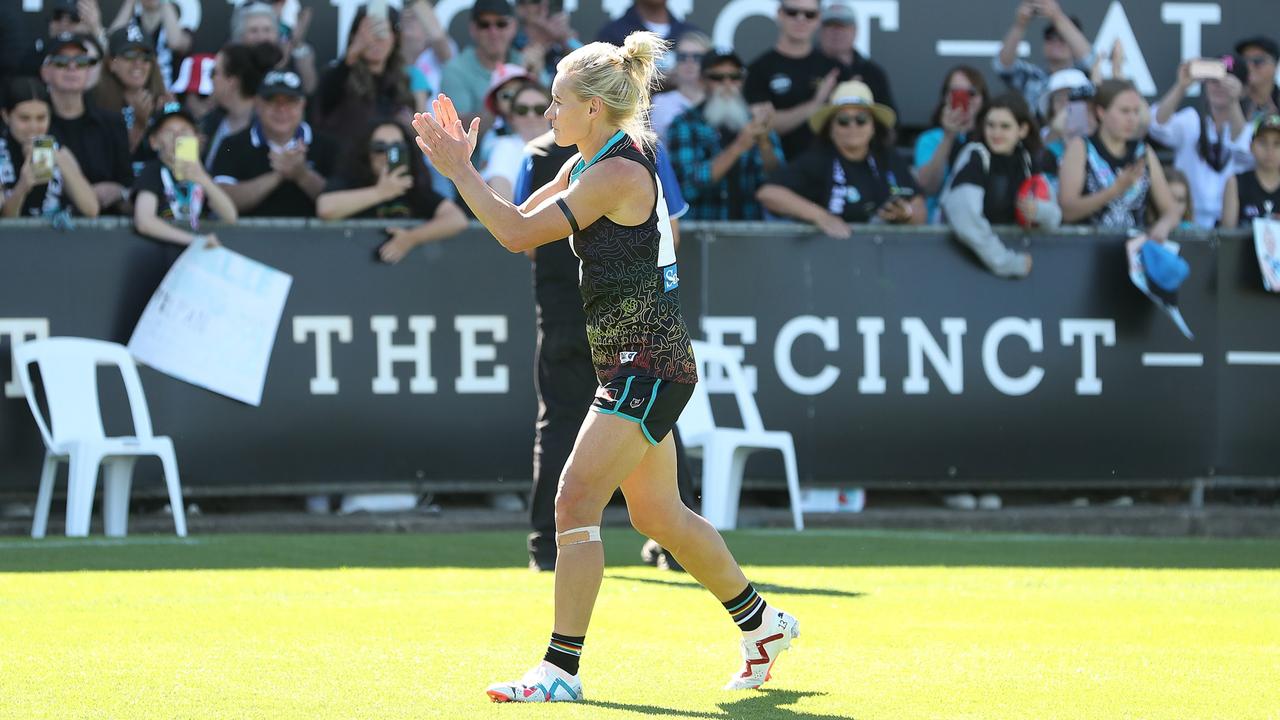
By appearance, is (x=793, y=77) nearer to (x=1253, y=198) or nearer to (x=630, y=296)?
(x=1253, y=198)

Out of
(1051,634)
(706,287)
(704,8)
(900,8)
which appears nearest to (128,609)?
(1051,634)

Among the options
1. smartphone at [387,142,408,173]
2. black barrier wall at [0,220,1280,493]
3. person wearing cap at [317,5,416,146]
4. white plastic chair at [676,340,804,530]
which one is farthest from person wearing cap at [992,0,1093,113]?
smartphone at [387,142,408,173]

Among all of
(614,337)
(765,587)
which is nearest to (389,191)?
(765,587)

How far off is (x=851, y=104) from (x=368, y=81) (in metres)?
3.42

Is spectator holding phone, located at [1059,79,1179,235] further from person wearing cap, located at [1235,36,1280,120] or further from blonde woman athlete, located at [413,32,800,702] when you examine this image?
blonde woman athlete, located at [413,32,800,702]

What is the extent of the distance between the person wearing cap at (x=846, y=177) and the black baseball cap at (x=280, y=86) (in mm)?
3239

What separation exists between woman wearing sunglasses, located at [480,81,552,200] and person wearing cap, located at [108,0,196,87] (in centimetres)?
269

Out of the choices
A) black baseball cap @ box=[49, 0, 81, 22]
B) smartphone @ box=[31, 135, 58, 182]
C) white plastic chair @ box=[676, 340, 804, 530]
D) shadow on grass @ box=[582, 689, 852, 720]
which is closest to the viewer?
shadow on grass @ box=[582, 689, 852, 720]

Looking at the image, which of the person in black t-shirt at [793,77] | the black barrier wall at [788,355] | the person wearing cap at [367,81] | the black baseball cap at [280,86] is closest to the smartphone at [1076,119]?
the black barrier wall at [788,355]

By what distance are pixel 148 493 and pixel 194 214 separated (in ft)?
5.82

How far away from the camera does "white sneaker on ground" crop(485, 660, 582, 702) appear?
17.2ft

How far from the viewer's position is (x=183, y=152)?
1119cm

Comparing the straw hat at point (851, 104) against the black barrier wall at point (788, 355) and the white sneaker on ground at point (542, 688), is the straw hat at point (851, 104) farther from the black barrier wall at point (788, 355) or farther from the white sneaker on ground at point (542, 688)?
the white sneaker on ground at point (542, 688)

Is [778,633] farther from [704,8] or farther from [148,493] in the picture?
[704,8]
